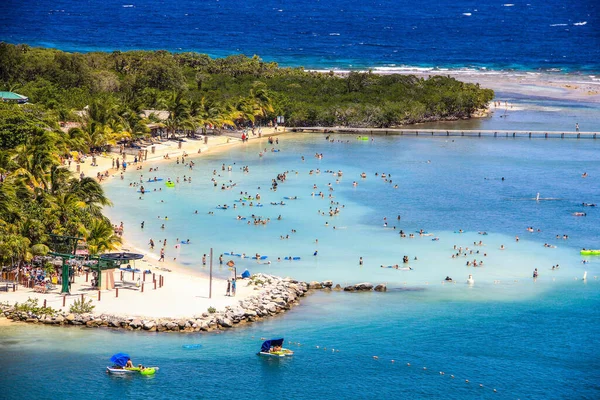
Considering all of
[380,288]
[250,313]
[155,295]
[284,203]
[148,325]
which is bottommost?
[148,325]

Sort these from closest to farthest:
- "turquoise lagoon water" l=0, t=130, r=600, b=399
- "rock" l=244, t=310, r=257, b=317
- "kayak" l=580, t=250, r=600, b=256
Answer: "turquoise lagoon water" l=0, t=130, r=600, b=399 → "rock" l=244, t=310, r=257, b=317 → "kayak" l=580, t=250, r=600, b=256

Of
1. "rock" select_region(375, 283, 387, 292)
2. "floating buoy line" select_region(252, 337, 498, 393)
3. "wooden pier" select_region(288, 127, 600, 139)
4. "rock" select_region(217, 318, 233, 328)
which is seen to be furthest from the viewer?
"wooden pier" select_region(288, 127, 600, 139)

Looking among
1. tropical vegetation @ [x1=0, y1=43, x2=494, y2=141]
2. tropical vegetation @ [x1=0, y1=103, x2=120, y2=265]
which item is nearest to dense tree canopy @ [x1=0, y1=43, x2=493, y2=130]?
tropical vegetation @ [x1=0, y1=43, x2=494, y2=141]

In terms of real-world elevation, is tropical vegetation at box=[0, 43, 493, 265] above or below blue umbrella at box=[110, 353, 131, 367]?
above

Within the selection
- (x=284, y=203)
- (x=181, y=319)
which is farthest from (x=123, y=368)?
(x=284, y=203)

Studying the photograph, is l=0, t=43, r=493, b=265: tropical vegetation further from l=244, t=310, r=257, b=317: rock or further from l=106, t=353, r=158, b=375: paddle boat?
l=106, t=353, r=158, b=375: paddle boat

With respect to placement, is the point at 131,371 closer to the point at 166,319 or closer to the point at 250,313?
the point at 166,319
